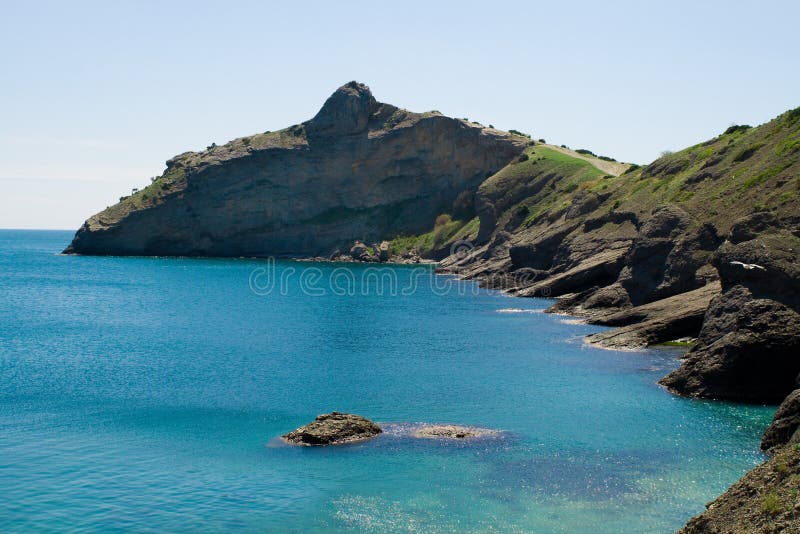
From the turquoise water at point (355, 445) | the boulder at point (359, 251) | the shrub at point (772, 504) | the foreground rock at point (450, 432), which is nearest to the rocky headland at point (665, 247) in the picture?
the shrub at point (772, 504)

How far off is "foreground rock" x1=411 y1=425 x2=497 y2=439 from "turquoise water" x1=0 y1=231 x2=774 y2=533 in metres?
1.18

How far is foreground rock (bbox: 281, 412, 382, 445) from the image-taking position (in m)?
39.3

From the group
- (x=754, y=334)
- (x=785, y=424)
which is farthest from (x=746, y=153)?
(x=785, y=424)

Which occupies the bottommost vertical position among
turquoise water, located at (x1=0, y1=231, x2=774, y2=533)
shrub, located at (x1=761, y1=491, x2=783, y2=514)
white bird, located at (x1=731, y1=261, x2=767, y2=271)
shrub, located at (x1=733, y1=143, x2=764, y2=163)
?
turquoise water, located at (x1=0, y1=231, x2=774, y2=533)

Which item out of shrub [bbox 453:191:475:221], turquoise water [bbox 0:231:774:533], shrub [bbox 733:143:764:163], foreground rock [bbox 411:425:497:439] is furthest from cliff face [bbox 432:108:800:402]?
shrub [bbox 453:191:475:221]

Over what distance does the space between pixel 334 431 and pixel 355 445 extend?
5.04ft

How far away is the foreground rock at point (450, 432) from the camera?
40.5 meters

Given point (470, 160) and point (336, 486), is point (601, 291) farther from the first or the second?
point (470, 160)

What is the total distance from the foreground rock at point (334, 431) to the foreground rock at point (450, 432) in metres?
2.39

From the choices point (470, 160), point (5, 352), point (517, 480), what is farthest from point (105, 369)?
point (470, 160)

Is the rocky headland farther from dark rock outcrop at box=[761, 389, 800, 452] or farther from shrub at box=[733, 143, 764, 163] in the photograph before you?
A: shrub at box=[733, 143, 764, 163]

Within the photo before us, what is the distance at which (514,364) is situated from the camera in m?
61.6

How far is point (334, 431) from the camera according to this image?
39812 millimetres

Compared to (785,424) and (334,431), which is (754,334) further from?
(334,431)
